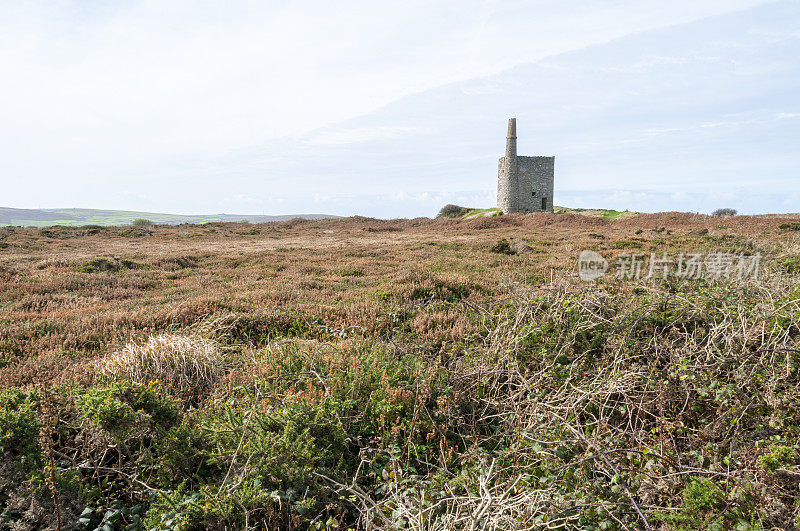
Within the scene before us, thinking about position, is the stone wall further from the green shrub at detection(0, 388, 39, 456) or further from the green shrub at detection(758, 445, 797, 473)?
the green shrub at detection(0, 388, 39, 456)

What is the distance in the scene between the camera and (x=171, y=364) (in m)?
4.58

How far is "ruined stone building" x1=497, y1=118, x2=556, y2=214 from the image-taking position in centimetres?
4603

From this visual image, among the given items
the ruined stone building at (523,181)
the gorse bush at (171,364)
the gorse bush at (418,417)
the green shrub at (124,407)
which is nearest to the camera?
the gorse bush at (418,417)

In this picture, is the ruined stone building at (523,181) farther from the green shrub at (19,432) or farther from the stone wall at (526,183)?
the green shrub at (19,432)

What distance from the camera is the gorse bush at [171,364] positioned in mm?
4324

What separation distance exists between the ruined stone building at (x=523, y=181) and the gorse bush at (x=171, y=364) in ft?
149

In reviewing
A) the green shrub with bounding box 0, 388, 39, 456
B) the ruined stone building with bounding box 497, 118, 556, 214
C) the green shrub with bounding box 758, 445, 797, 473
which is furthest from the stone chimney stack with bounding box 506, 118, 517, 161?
the green shrub with bounding box 0, 388, 39, 456

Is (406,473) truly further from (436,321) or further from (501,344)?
(436,321)

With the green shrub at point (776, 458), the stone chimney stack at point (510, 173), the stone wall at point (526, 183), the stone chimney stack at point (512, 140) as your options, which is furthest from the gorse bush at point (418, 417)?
the stone chimney stack at point (512, 140)

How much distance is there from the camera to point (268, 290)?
8.88 meters

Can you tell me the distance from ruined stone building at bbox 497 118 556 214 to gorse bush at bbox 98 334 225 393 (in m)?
45.4

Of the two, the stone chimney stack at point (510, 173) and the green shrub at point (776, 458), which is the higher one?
the stone chimney stack at point (510, 173)

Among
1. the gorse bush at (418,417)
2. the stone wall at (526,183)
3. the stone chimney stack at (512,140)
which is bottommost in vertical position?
the gorse bush at (418,417)

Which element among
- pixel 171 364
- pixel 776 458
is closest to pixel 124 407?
pixel 171 364
